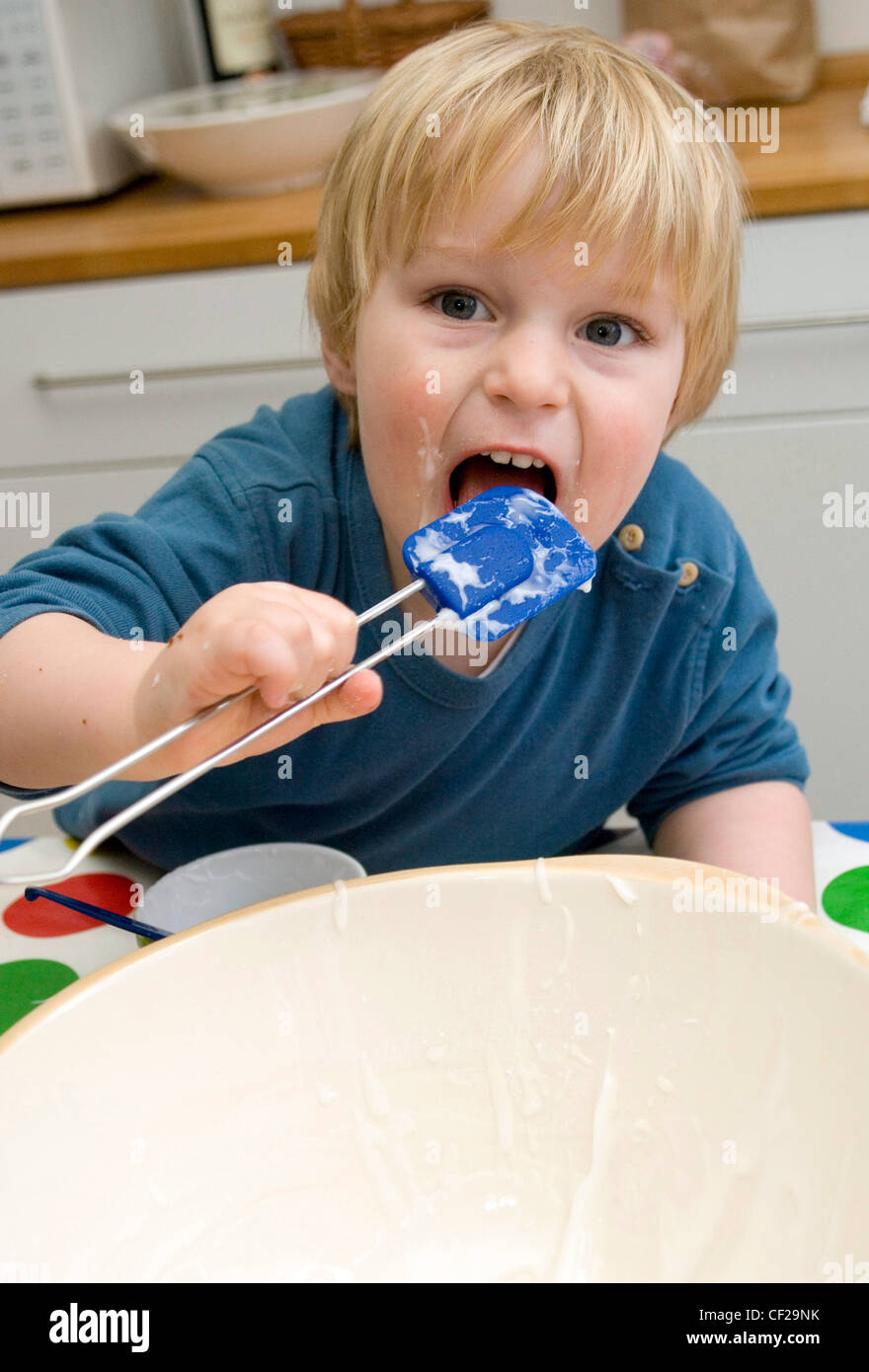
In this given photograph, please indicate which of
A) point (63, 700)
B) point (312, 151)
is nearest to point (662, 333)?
point (63, 700)

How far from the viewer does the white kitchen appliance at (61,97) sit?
1.48 m

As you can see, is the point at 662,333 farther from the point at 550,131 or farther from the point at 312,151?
the point at 312,151

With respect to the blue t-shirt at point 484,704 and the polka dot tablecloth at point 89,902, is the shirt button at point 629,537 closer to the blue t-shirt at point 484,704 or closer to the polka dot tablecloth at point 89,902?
the blue t-shirt at point 484,704

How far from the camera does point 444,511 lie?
2.26 ft

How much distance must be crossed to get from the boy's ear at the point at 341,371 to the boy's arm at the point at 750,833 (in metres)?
0.34

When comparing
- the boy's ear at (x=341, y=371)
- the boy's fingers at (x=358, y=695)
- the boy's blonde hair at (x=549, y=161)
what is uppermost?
the boy's blonde hair at (x=549, y=161)

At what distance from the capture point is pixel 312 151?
1.46 meters

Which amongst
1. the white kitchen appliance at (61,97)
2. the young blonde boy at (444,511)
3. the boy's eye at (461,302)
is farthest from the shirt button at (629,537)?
the white kitchen appliance at (61,97)

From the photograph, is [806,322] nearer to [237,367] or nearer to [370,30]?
[237,367]

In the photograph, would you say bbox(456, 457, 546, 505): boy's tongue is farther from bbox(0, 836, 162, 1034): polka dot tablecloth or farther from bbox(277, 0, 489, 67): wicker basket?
bbox(277, 0, 489, 67): wicker basket

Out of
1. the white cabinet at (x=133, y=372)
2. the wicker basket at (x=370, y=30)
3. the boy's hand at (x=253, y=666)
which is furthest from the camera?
the wicker basket at (x=370, y=30)

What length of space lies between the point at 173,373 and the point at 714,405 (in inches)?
23.0

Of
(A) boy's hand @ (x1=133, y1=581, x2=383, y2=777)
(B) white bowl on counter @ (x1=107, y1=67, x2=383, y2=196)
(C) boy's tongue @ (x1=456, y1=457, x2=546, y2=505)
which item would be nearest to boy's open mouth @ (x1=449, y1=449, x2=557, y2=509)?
(C) boy's tongue @ (x1=456, y1=457, x2=546, y2=505)

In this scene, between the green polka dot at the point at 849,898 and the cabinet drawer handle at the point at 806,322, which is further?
the cabinet drawer handle at the point at 806,322
